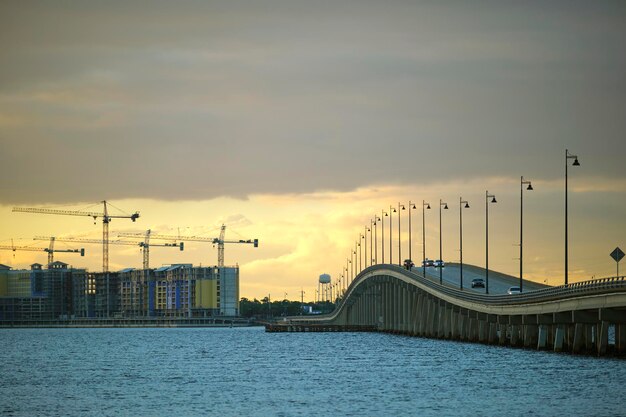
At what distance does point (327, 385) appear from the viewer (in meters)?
88.2

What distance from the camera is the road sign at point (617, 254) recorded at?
102m

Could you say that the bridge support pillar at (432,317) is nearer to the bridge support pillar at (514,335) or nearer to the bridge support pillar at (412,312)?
the bridge support pillar at (412,312)

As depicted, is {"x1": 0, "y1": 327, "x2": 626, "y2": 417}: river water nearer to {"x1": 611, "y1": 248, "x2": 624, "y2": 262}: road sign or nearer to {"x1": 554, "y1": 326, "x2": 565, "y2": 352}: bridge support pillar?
{"x1": 554, "y1": 326, "x2": 565, "y2": 352}: bridge support pillar

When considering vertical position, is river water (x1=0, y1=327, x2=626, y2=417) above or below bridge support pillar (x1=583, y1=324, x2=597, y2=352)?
below

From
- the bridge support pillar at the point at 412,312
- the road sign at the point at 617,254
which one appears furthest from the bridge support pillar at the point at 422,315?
the road sign at the point at 617,254

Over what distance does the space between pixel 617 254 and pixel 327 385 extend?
88.0ft

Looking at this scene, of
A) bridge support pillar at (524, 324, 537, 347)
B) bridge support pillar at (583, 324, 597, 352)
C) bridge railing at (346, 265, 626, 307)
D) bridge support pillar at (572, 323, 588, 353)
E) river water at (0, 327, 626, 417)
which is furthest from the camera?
bridge support pillar at (524, 324, 537, 347)

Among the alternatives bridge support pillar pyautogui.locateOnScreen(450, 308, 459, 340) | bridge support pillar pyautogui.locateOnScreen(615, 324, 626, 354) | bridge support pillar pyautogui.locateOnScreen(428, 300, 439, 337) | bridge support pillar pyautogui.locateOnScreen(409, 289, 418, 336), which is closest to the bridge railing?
bridge support pillar pyautogui.locateOnScreen(615, 324, 626, 354)

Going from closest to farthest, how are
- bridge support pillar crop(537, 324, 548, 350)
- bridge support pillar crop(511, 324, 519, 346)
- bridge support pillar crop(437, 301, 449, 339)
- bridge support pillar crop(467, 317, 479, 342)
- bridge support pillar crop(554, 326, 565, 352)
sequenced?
bridge support pillar crop(554, 326, 565, 352), bridge support pillar crop(537, 324, 548, 350), bridge support pillar crop(511, 324, 519, 346), bridge support pillar crop(467, 317, 479, 342), bridge support pillar crop(437, 301, 449, 339)

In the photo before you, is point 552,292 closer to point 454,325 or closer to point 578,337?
point 578,337

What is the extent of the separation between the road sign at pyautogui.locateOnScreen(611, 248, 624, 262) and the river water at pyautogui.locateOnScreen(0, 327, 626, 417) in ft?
25.6

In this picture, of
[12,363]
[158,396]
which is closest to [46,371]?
[12,363]

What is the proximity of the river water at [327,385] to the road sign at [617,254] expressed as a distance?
7.81 metres

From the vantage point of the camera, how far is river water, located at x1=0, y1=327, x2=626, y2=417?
7125 centimetres
